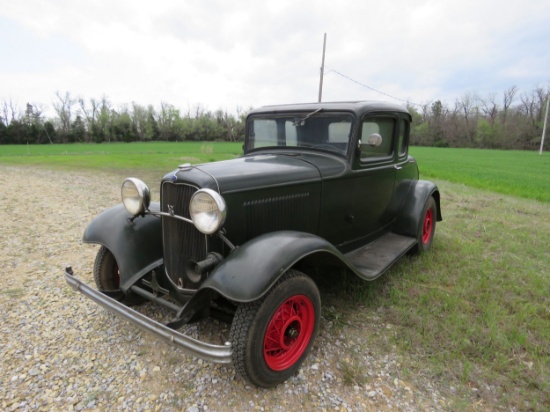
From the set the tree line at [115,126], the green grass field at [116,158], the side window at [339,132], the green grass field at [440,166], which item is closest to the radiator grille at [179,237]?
the side window at [339,132]

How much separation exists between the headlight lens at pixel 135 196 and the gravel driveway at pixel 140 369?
3.27ft

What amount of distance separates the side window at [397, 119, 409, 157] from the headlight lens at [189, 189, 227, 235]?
9.06ft

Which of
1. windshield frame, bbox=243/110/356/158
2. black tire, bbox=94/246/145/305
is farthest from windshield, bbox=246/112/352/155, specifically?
black tire, bbox=94/246/145/305

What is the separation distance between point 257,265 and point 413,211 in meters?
2.87

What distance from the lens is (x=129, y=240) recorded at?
113 inches

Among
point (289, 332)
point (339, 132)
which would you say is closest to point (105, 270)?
point (289, 332)

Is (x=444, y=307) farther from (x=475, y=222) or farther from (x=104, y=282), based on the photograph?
(x=475, y=222)

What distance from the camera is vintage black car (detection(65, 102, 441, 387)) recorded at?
2.06 m

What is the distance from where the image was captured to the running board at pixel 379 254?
3.11 m

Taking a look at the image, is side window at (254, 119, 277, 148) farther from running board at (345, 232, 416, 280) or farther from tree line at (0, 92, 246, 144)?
tree line at (0, 92, 246, 144)

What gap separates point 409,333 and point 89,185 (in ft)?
34.2

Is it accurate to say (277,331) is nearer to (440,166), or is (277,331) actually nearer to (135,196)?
(135,196)

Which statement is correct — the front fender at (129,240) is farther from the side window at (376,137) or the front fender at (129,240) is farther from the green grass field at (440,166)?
the green grass field at (440,166)

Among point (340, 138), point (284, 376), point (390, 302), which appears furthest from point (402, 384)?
point (340, 138)
